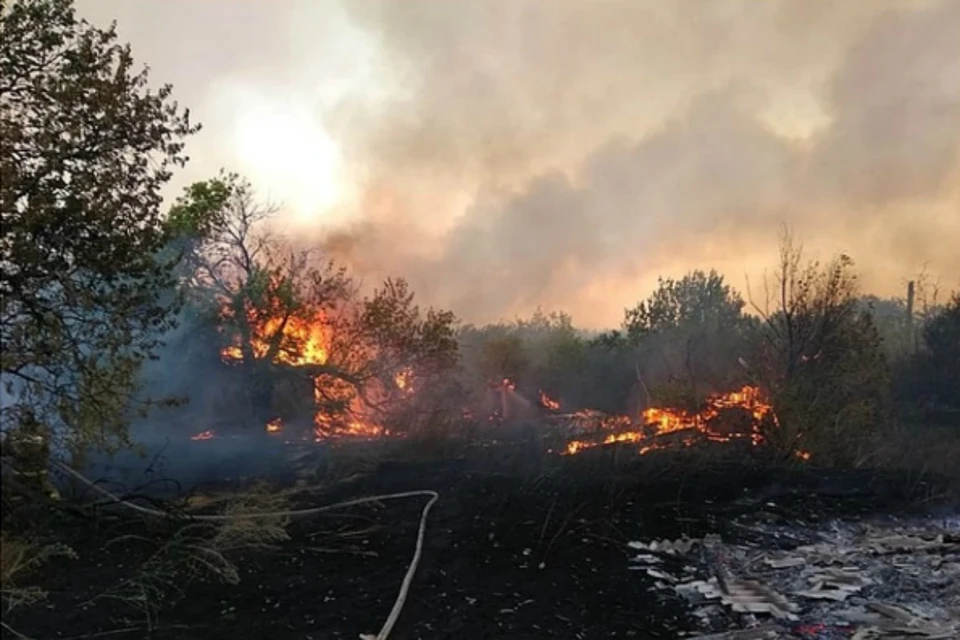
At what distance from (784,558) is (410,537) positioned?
5.73m

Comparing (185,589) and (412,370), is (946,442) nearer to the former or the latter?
(412,370)

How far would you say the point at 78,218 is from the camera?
6219 millimetres

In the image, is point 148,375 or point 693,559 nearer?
point 693,559

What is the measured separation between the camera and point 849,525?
12867 mm

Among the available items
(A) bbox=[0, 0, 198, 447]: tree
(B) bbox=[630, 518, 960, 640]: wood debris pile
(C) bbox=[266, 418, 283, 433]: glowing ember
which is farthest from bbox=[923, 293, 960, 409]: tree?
(A) bbox=[0, 0, 198, 447]: tree

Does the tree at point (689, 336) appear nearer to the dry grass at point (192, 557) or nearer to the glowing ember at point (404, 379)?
the glowing ember at point (404, 379)

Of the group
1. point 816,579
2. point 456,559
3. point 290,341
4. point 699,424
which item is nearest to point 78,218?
Result: point 456,559

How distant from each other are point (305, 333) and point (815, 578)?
1754 cm

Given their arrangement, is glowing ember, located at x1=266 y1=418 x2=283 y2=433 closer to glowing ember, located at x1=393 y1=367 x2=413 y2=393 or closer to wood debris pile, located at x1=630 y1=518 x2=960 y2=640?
glowing ember, located at x1=393 y1=367 x2=413 y2=393

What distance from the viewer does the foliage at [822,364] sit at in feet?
66.4

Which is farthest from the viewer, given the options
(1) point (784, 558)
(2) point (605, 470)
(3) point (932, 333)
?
(3) point (932, 333)

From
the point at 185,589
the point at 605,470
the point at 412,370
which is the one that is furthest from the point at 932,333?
the point at 185,589

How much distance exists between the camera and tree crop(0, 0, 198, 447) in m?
5.56

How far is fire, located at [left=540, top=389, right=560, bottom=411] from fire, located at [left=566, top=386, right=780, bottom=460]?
7060 mm
